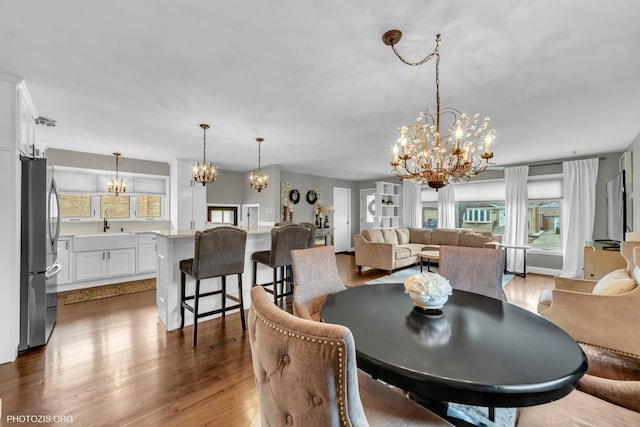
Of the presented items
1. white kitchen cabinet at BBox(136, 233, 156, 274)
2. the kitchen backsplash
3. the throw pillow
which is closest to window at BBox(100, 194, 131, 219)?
the kitchen backsplash

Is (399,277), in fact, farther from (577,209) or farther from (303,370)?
(303,370)

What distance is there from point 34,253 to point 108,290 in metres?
2.06

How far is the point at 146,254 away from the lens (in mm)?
4848

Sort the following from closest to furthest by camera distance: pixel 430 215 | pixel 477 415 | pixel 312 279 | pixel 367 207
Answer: pixel 477 415, pixel 312 279, pixel 430 215, pixel 367 207

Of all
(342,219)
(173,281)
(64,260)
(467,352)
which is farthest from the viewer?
(342,219)

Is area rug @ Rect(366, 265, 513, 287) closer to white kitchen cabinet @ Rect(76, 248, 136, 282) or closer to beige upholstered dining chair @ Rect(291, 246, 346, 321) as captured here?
beige upholstered dining chair @ Rect(291, 246, 346, 321)

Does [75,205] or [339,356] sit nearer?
[339,356]

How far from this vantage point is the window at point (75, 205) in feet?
15.0

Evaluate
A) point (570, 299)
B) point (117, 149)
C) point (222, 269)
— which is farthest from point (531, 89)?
point (117, 149)

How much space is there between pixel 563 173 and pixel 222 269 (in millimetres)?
6301

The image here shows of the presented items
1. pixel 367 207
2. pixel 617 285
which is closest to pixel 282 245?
pixel 617 285

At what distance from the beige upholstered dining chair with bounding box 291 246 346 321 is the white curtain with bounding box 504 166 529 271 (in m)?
5.20

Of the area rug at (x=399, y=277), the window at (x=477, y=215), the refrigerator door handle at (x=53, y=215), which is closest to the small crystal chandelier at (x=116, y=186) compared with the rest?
the refrigerator door handle at (x=53, y=215)

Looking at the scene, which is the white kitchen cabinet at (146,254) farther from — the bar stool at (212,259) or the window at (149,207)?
the bar stool at (212,259)
